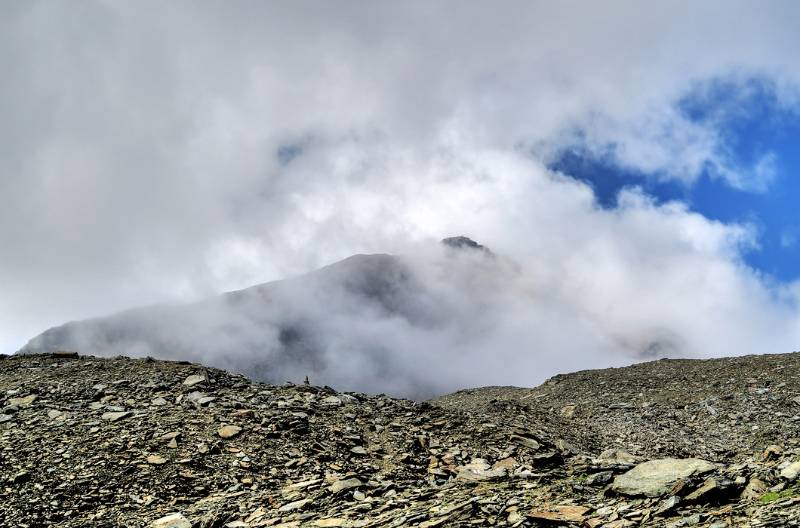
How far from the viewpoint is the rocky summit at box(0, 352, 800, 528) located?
10508 mm

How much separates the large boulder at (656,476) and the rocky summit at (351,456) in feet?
0.13

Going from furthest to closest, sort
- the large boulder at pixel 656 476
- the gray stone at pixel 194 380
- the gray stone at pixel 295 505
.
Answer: the gray stone at pixel 194 380, the gray stone at pixel 295 505, the large boulder at pixel 656 476

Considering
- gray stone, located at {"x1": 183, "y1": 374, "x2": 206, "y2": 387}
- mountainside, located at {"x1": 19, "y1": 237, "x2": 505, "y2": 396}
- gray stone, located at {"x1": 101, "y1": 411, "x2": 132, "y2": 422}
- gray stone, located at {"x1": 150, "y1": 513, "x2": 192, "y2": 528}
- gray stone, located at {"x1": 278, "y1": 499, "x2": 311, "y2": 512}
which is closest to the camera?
gray stone, located at {"x1": 150, "y1": 513, "x2": 192, "y2": 528}

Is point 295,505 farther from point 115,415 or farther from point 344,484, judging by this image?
point 115,415

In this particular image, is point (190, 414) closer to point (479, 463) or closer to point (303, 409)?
point (303, 409)

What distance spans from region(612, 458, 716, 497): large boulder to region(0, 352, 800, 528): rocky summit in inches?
1.6

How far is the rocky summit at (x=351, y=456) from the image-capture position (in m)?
10.5

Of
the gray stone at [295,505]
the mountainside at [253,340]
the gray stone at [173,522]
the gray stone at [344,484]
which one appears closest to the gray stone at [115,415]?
the gray stone at [173,522]

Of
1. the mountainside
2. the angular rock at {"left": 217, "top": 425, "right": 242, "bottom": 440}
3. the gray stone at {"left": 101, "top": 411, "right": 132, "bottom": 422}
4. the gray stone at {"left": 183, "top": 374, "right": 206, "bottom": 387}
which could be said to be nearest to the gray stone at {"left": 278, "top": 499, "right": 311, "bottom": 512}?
the angular rock at {"left": 217, "top": 425, "right": 242, "bottom": 440}

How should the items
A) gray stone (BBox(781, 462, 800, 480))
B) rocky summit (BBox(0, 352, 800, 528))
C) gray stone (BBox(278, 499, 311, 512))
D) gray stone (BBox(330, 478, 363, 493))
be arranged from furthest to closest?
gray stone (BBox(330, 478, 363, 493))
gray stone (BBox(278, 499, 311, 512))
rocky summit (BBox(0, 352, 800, 528))
gray stone (BBox(781, 462, 800, 480))

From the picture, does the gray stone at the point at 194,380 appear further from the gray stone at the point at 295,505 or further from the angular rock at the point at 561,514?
the angular rock at the point at 561,514

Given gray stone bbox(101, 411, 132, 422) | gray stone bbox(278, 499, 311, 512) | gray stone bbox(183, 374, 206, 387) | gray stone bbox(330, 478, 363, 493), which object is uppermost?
gray stone bbox(183, 374, 206, 387)

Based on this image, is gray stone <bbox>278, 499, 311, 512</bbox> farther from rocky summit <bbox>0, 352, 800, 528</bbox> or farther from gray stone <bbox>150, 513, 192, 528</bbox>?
gray stone <bbox>150, 513, 192, 528</bbox>

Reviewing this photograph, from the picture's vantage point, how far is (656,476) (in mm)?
11297
